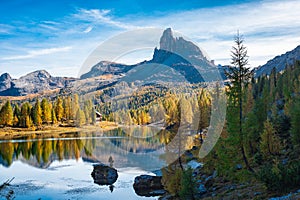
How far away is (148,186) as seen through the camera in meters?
37.0

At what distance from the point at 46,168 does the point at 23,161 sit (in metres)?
7.45

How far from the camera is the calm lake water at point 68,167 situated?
35.0m

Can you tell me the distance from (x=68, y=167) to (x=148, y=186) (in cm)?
1840

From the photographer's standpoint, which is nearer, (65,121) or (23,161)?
(23,161)

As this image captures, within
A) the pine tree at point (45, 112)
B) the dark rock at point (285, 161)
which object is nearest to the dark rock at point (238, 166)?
the dark rock at point (285, 161)

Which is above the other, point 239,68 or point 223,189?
point 239,68

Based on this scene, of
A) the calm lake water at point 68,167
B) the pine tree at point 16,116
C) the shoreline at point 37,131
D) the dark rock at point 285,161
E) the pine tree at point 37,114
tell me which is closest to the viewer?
the dark rock at point 285,161

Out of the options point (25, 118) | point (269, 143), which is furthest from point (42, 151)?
point (269, 143)

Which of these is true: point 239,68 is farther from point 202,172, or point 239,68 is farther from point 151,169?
point 151,169

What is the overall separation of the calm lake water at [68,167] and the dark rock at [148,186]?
2.50ft

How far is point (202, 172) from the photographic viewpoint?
35062mm

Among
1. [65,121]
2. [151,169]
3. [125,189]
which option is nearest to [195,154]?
[151,169]

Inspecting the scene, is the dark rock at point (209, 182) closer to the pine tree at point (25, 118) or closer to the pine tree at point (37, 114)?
the pine tree at point (25, 118)

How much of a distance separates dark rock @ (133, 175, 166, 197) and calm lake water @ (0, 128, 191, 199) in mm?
762
